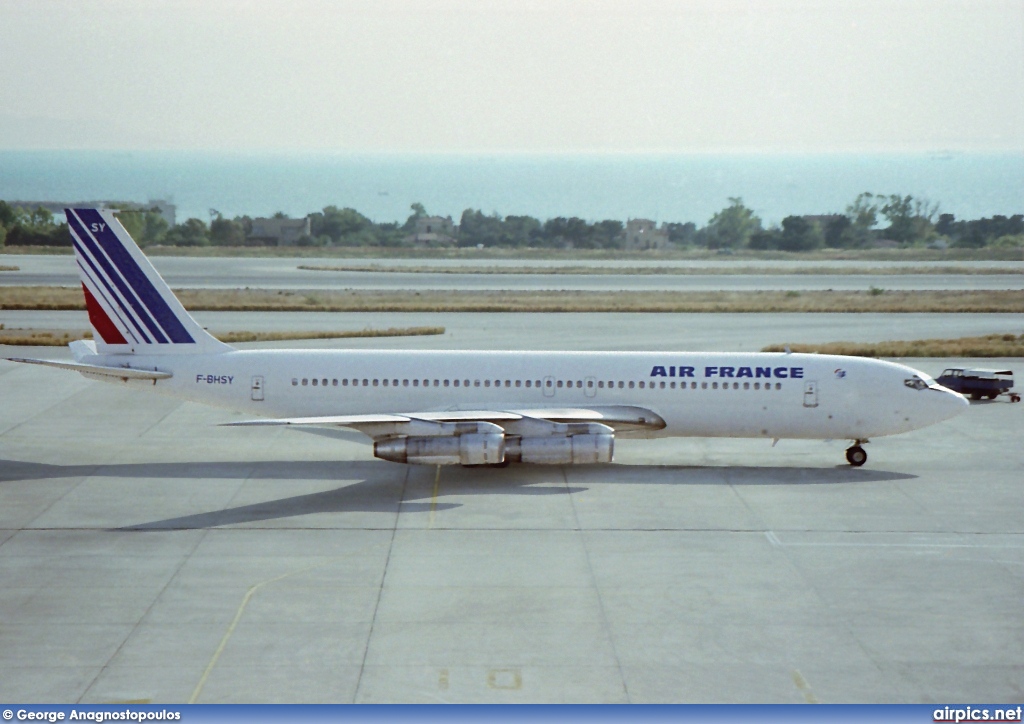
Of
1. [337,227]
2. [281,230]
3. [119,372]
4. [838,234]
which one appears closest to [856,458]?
[119,372]

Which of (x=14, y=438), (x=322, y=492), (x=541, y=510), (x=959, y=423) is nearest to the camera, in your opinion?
(x=541, y=510)

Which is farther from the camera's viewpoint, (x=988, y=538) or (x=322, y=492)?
(x=322, y=492)

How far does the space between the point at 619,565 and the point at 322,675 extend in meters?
8.44

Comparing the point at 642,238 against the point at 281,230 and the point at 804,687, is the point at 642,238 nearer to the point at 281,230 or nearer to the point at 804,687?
the point at 281,230

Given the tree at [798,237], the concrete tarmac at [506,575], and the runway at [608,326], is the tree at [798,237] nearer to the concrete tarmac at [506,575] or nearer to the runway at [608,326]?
the runway at [608,326]

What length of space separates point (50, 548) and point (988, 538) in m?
23.2

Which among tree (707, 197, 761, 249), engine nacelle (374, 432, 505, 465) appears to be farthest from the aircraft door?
tree (707, 197, 761, 249)

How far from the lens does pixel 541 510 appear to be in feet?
96.0

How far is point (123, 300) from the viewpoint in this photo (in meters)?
35.2

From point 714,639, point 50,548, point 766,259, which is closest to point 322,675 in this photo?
point 714,639

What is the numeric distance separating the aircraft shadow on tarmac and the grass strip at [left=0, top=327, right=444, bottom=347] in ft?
91.4

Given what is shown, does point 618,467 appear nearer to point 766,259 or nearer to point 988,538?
point 988,538

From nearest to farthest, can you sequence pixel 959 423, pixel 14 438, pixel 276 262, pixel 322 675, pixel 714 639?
1. pixel 322 675
2. pixel 714 639
3. pixel 14 438
4. pixel 959 423
5. pixel 276 262

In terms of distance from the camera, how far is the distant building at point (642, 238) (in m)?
174
